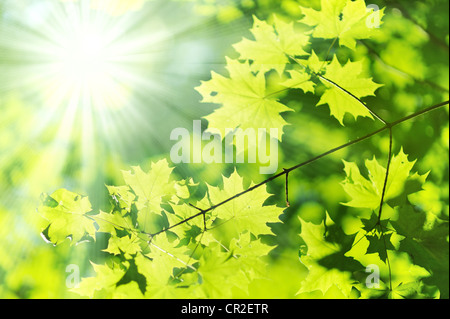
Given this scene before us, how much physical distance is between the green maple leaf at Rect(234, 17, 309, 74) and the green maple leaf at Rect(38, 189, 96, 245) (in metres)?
0.84

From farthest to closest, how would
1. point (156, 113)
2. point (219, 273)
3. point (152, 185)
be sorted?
point (156, 113) → point (152, 185) → point (219, 273)

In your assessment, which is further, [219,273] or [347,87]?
[347,87]

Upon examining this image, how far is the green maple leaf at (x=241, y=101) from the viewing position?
119cm

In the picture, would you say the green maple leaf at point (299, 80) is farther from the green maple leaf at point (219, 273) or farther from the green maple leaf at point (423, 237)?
the green maple leaf at point (219, 273)

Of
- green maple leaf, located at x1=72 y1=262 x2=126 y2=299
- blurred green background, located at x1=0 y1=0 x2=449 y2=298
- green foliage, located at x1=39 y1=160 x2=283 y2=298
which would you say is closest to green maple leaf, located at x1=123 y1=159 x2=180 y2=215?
green foliage, located at x1=39 y1=160 x2=283 y2=298

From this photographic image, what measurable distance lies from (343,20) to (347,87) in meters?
0.24

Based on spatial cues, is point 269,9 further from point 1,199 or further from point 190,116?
point 1,199

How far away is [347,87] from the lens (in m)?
1.17

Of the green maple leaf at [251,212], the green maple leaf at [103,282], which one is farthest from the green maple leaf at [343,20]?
the green maple leaf at [103,282]

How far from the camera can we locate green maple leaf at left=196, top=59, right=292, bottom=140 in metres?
1.19

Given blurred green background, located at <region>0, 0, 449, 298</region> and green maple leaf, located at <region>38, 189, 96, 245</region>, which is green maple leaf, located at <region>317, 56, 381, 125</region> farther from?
blurred green background, located at <region>0, 0, 449, 298</region>

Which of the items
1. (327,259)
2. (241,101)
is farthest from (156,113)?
(327,259)

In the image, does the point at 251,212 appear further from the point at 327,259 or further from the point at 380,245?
the point at 380,245

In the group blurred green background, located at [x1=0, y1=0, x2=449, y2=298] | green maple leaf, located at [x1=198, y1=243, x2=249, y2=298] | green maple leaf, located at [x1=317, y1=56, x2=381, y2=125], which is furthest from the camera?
blurred green background, located at [x1=0, y1=0, x2=449, y2=298]
